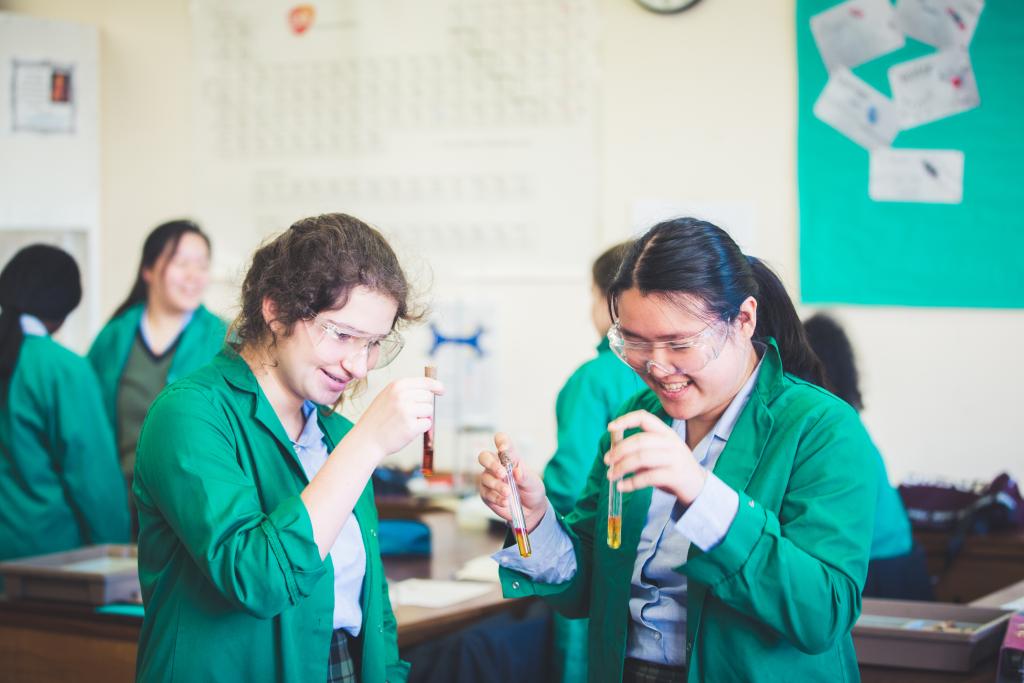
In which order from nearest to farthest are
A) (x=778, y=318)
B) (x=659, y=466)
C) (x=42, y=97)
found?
(x=659, y=466)
(x=778, y=318)
(x=42, y=97)

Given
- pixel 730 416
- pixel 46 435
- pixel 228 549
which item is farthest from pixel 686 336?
pixel 46 435

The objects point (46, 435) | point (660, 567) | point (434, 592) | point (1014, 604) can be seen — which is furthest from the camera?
point (46, 435)

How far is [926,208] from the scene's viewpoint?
3.69m

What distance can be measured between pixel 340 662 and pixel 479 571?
127 cm

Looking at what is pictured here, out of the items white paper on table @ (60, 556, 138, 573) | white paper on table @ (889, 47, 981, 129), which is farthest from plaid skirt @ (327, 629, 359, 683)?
white paper on table @ (889, 47, 981, 129)

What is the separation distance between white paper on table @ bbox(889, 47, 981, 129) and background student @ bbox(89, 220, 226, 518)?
100 inches

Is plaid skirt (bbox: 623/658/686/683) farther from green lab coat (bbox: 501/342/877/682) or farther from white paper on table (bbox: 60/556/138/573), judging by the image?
white paper on table (bbox: 60/556/138/573)

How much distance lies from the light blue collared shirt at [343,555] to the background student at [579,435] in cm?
92

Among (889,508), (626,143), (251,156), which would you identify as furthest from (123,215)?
(889,508)

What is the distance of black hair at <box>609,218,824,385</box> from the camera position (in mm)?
1500

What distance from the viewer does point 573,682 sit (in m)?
2.50

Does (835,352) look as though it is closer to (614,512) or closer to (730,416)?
(730,416)

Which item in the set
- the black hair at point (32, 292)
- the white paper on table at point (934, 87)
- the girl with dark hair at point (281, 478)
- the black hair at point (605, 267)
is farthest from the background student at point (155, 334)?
the white paper on table at point (934, 87)

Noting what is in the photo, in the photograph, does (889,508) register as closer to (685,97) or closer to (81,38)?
(685,97)
